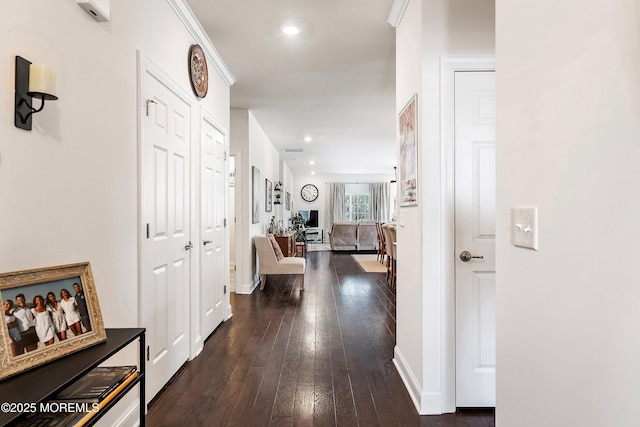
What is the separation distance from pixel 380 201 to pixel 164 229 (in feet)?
37.4

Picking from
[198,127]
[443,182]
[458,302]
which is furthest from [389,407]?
[198,127]

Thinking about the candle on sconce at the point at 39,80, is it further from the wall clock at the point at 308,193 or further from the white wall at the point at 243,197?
the wall clock at the point at 308,193

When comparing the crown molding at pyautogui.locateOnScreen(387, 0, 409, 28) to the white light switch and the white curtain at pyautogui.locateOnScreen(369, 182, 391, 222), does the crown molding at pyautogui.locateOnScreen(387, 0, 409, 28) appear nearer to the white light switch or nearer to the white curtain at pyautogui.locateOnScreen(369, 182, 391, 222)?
the white light switch

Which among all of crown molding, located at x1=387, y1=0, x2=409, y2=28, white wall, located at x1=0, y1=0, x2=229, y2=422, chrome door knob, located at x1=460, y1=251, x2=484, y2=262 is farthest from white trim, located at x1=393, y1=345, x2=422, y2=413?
crown molding, located at x1=387, y1=0, x2=409, y2=28

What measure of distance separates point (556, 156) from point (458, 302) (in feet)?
4.79

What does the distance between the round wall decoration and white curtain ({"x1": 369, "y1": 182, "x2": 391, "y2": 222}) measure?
10.6 m

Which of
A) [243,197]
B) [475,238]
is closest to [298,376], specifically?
[475,238]

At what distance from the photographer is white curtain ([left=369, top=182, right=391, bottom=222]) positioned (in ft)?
43.4

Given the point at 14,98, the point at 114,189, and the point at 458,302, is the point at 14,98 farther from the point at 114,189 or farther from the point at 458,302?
the point at 458,302

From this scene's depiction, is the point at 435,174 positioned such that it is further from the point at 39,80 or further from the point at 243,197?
the point at 243,197

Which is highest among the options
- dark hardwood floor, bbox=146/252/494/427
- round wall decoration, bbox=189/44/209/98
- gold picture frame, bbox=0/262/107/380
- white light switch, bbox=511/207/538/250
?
round wall decoration, bbox=189/44/209/98

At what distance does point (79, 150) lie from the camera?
151cm

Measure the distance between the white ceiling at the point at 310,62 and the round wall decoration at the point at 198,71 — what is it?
0.22m

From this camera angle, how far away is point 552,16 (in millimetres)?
866
